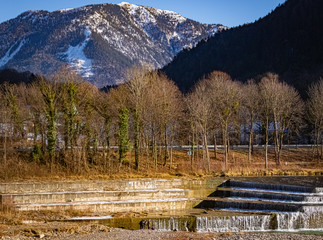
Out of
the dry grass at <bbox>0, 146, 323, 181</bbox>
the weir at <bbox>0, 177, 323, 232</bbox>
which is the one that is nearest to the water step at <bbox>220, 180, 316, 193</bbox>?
the weir at <bbox>0, 177, 323, 232</bbox>

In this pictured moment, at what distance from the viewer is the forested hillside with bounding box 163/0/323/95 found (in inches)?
5694

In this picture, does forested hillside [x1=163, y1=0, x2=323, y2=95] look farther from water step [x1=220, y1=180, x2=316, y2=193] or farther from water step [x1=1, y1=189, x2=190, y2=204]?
water step [x1=1, y1=189, x2=190, y2=204]

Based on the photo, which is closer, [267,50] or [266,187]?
[266,187]

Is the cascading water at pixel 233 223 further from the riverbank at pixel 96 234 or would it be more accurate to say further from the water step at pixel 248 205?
the water step at pixel 248 205

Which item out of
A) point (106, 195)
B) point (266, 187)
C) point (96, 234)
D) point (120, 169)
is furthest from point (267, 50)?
point (96, 234)

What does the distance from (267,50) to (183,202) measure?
134792mm

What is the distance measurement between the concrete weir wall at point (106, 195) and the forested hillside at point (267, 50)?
93.5 metres

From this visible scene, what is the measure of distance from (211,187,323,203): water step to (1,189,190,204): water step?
14.7 ft

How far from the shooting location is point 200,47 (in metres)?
198

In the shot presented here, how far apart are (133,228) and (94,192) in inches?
281

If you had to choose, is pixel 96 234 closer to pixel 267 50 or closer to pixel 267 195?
pixel 267 195

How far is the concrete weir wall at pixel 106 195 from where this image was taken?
110 ft

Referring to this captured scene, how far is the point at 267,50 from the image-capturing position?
161 meters

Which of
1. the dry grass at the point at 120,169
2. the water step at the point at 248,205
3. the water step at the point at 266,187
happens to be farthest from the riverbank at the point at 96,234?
the dry grass at the point at 120,169
